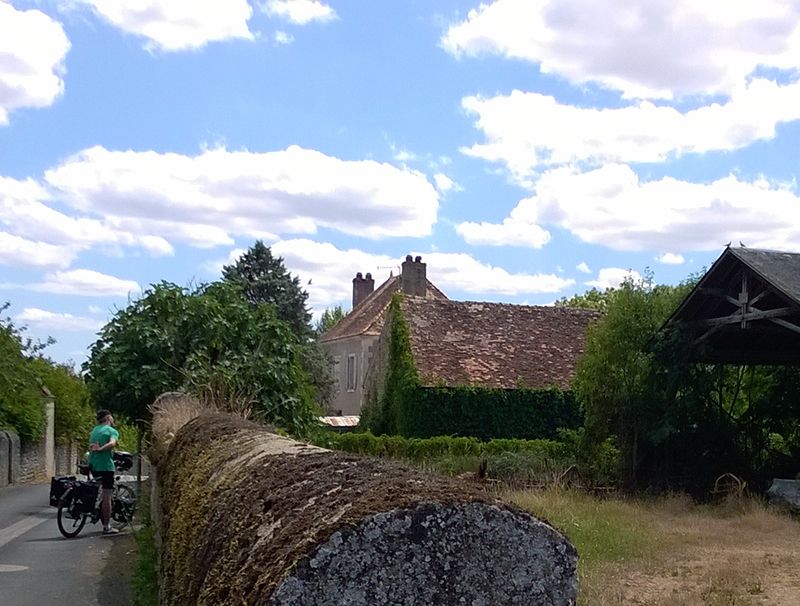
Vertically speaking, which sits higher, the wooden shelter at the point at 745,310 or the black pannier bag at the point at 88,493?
the wooden shelter at the point at 745,310

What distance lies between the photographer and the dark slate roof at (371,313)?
162ft

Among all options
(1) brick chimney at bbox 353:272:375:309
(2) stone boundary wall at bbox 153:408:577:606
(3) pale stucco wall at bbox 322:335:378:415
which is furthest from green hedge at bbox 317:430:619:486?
(1) brick chimney at bbox 353:272:375:309

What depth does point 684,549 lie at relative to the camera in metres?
12.3

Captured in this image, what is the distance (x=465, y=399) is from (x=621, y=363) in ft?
33.8

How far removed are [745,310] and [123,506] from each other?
11364 mm

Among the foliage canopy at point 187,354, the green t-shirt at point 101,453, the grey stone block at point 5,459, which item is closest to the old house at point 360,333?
the grey stone block at point 5,459

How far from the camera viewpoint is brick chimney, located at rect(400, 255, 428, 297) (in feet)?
152

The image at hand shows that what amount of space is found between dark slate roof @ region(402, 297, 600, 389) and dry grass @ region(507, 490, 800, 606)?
13.5 metres

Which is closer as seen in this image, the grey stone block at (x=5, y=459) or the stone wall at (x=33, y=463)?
the grey stone block at (x=5, y=459)

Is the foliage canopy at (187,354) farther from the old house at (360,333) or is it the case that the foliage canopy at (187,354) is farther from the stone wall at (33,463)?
the old house at (360,333)

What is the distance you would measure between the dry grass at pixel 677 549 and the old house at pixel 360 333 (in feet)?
93.0

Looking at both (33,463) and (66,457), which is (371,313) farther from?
(33,463)

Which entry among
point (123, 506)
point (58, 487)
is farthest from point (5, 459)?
point (123, 506)

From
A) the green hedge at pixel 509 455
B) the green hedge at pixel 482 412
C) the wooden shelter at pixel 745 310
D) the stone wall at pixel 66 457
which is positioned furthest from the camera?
the stone wall at pixel 66 457
